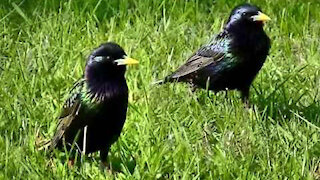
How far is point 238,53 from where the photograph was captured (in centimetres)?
521

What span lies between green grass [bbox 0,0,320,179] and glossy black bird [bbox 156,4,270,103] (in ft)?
0.41

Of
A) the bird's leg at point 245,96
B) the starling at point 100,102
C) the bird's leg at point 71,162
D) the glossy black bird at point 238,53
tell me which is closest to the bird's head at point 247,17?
the glossy black bird at point 238,53

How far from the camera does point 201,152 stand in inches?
181

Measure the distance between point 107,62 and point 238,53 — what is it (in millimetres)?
1140

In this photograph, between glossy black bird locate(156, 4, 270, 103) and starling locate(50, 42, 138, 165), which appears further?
glossy black bird locate(156, 4, 270, 103)

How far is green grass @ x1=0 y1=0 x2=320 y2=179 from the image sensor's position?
4465mm

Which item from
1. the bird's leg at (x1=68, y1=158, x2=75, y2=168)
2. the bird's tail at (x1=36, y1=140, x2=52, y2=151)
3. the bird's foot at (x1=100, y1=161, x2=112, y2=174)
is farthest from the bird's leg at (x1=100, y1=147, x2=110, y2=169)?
the bird's tail at (x1=36, y1=140, x2=52, y2=151)

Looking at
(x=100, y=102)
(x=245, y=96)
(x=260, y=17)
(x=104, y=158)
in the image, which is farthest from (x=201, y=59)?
(x=100, y=102)

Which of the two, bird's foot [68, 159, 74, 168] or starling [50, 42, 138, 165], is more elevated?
starling [50, 42, 138, 165]

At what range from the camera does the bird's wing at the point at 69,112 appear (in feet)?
14.6

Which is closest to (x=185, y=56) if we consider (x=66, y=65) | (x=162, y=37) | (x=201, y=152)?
(x=162, y=37)

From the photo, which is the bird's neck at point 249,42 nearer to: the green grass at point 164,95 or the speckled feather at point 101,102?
the green grass at point 164,95

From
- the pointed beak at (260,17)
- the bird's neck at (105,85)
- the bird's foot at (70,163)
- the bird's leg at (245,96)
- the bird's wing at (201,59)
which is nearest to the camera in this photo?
the bird's neck at (105,85)

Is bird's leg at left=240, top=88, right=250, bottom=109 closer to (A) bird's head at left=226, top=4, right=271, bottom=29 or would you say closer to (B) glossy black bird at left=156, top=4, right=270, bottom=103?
(B) glossy black bird at left=156, top=4, right=270, bottom=103
